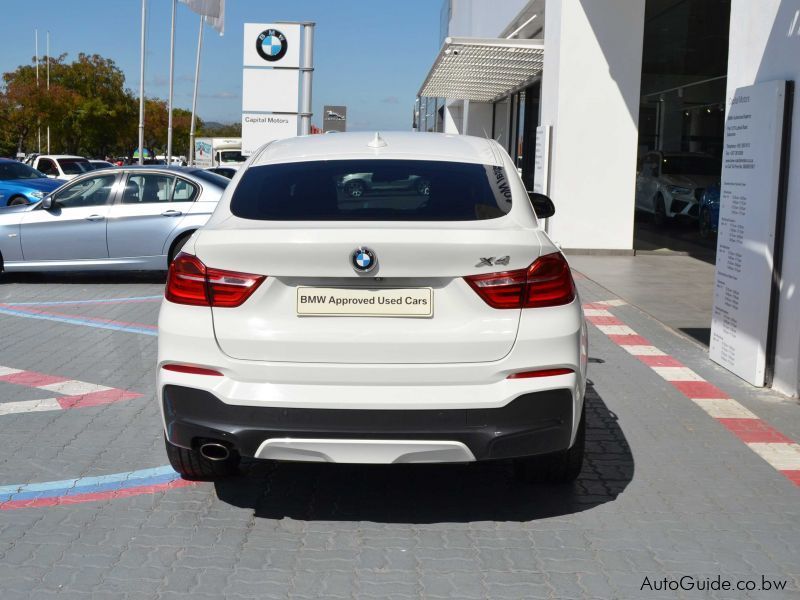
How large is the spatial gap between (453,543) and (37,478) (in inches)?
87.3

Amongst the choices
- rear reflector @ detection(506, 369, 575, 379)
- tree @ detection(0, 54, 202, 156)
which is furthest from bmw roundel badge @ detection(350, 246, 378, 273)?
tree @ detection(0, 54, 202, 156)

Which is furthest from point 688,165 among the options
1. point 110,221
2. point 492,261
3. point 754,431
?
point 492,261

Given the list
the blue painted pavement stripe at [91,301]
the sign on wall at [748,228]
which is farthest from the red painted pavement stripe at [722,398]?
the blue painted pavement stripe at [91,301]

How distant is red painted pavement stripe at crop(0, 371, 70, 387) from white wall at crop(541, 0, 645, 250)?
1085cm

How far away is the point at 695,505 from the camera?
493 cm

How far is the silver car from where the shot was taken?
13.2 m

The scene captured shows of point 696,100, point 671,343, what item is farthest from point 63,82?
point 671,343

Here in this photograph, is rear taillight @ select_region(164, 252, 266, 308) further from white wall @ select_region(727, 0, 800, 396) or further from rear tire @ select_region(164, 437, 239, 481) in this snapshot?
white wall @ select_region(727, 0, 800, 396)

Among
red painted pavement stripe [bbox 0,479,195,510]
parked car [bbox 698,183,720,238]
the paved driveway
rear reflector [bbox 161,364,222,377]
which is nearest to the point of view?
the paved driveway

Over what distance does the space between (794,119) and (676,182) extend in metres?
16.5

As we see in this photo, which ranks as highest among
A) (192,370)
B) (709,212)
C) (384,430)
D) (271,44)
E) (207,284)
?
(271,44)

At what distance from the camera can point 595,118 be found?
17094 mm

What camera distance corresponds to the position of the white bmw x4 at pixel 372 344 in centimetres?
416

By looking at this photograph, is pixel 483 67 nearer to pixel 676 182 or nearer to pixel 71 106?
pixel 676 182
